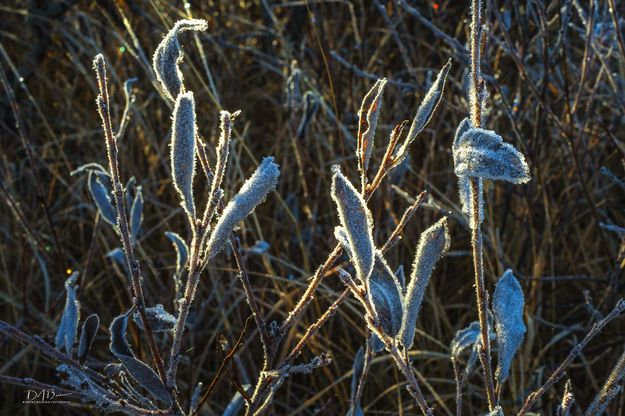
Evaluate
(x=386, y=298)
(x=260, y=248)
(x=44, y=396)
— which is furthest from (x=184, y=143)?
(x=260, y=248)

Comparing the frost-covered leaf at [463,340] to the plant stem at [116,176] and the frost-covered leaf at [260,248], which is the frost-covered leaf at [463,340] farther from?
the frost-covered leaf at [260,248]

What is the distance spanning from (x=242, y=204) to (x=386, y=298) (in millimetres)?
130

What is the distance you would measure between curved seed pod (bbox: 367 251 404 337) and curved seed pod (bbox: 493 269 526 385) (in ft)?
0.39

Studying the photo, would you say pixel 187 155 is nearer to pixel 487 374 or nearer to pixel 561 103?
pixel 487 374

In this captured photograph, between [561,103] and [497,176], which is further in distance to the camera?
[561,103]

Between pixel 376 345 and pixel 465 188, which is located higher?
pixel 465 188

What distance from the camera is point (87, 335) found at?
2.31 feet

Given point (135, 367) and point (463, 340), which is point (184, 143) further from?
point (463, 340)

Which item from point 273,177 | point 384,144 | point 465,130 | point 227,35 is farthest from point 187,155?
point 227,35

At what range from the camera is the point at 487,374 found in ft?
2.02

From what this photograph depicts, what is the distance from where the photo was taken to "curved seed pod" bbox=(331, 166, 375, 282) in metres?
0.50

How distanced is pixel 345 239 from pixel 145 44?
2.03 metres

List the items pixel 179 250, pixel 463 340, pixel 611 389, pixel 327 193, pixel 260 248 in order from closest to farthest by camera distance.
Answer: pixel 611 389 < pixel 463 340 < pixel 179 250 < pixel 260 248 < pixel 327 193

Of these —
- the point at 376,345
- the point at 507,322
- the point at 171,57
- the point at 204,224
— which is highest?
the point at 171,57
